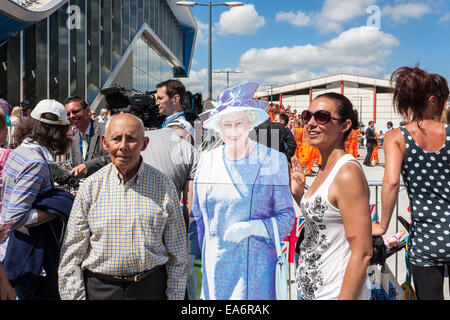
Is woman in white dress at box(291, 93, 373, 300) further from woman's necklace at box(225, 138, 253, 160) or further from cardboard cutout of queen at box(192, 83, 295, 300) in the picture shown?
woman's necklace at box(225, 138, 253, 160)

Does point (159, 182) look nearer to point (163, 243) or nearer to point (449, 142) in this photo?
point (163, 243)

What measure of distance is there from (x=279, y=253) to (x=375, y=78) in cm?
121

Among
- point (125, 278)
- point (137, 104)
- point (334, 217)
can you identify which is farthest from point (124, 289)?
point (137, 104)

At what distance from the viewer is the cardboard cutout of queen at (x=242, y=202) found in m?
2.00

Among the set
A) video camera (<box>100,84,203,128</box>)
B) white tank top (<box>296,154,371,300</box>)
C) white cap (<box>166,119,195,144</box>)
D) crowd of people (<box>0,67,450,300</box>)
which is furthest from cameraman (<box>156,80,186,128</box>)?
white tank top (<box>296,154,371,300</box>)

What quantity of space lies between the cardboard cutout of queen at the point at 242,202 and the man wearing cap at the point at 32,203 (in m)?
0.91

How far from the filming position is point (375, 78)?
2357mm

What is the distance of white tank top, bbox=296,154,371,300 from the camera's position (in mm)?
1683

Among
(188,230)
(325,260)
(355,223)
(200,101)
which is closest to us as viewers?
(355,223)

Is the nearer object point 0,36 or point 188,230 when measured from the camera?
point 188,230

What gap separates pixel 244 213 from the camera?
199cm

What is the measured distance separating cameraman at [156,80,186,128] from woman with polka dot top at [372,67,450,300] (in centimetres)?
157

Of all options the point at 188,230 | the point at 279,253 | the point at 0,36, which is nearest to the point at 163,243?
the point at 188,230

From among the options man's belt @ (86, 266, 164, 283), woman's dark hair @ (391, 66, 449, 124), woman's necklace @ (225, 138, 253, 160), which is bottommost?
man's belt @ (86, 266, 164, 283)
